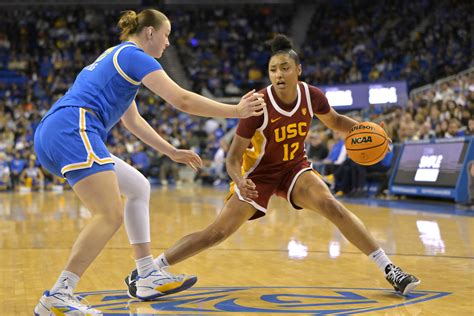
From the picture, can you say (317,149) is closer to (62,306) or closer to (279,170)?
(279,170)

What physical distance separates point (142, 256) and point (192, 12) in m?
30.4

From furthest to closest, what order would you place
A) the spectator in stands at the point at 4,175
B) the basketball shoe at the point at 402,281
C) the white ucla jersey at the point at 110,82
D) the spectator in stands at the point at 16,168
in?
the spectator in stands at the point at 16,168, the spectator in stands at the point at 4,175, the basketball shoe at the point at 402,281, the white ucla jersey at the point at 110,82

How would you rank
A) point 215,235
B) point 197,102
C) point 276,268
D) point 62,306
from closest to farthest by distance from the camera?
point 62,306
point 197,102
point 215,235
point 276,268

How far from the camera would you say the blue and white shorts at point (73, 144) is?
3.74 m

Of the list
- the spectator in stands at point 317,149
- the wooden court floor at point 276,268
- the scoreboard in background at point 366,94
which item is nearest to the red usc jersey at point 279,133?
the wooden court floor at point 276,268

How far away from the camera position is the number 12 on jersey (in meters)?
4.93

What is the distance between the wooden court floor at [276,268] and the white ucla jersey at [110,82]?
117 centimetres

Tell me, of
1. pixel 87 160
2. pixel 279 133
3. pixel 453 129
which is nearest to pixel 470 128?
pixel 453 129

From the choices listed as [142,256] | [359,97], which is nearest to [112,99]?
[142,256]

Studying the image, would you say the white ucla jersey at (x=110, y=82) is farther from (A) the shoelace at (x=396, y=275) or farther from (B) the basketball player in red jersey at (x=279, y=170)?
(A) the shoelace at (x=396, y=275)

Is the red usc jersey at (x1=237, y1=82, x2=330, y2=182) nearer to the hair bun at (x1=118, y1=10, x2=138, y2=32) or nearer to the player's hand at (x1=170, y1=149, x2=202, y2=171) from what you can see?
the player's hand at (x1=170, y1=149, x2=202, y2=171)

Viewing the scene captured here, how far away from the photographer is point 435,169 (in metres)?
12.6

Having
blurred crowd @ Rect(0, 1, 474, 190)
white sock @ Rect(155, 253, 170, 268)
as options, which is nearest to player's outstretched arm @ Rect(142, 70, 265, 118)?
white sock @ Rect(155, 253, 170, 268)

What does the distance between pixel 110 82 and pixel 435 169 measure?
9618 mm
